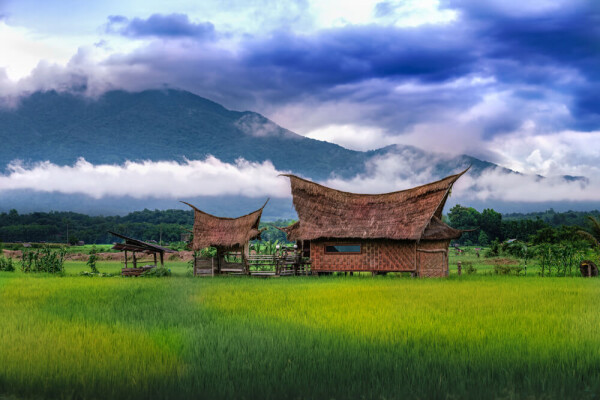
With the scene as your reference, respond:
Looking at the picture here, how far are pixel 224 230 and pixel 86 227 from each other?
220ft

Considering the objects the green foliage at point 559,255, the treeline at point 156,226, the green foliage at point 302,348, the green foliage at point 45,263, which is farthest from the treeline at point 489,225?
the green foliage at point 302,348

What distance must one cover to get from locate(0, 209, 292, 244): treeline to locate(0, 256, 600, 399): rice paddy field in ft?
184

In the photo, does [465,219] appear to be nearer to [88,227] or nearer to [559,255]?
[559,255]

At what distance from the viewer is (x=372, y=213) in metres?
24.5

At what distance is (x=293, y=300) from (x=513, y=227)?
49.3m

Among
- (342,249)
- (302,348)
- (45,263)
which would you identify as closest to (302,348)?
(302,348)

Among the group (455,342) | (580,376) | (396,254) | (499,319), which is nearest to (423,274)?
(396,254)

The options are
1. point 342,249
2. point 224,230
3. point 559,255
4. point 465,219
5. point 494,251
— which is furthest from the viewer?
point 465,219

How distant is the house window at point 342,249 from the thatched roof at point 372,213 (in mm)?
813

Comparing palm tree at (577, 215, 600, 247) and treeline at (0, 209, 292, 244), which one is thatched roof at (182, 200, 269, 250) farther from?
treeline at (0, 209, 292, 244)

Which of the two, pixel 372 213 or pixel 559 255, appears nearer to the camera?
pixel 372 213

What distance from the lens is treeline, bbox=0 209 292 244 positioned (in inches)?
2851

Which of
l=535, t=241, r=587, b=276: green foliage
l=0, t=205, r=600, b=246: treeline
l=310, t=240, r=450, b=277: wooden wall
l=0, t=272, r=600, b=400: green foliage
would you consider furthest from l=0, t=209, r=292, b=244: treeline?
l=0, t=272, r=600, b=400: green foliage

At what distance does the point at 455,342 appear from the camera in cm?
827
